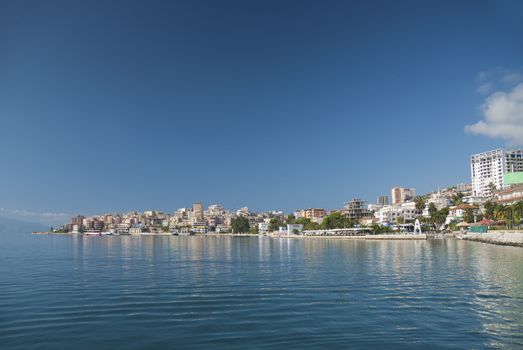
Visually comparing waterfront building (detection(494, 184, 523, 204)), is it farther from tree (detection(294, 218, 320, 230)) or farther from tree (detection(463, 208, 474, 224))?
tree (detection(294, 218, 320, 230))

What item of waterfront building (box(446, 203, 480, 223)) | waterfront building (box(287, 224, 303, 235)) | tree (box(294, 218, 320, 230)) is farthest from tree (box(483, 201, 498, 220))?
waterfront building (box(287, 224, 303, 235))

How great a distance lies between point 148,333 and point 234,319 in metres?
3.23

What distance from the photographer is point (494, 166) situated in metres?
186

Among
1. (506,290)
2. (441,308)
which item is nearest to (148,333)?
(441,308)

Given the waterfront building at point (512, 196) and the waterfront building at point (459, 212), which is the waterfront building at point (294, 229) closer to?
the waterfront building at point (459, 212)

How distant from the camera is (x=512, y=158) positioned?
604ft

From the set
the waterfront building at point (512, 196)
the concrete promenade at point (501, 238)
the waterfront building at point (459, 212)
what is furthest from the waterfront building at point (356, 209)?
the concrete promenade at point (501, 238)

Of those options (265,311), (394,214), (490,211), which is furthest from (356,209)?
(265,311)

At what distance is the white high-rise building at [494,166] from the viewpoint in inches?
7156

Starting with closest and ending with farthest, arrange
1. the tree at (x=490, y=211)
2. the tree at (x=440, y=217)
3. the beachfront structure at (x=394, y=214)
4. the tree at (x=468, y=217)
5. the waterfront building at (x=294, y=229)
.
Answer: the tree at (x=490, y=211) → the tree at (x=468, y=217) → the tree at (x=440, y=217) → the beachfront structure at (x=394, y=214) → the waterfront building at (x=294, y=229)

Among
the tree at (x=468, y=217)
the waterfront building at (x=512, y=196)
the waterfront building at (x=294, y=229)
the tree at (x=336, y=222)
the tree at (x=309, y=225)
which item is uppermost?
the waterfront building at (x=512, y=196)

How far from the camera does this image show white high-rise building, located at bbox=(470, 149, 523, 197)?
596 feet

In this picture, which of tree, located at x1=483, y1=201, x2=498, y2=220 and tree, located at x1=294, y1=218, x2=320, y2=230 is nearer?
tree, located at x1=483, y1=201, x2=498, y2=220

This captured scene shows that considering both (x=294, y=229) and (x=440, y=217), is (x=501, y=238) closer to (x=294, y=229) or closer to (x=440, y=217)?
(x=440, y=217)
